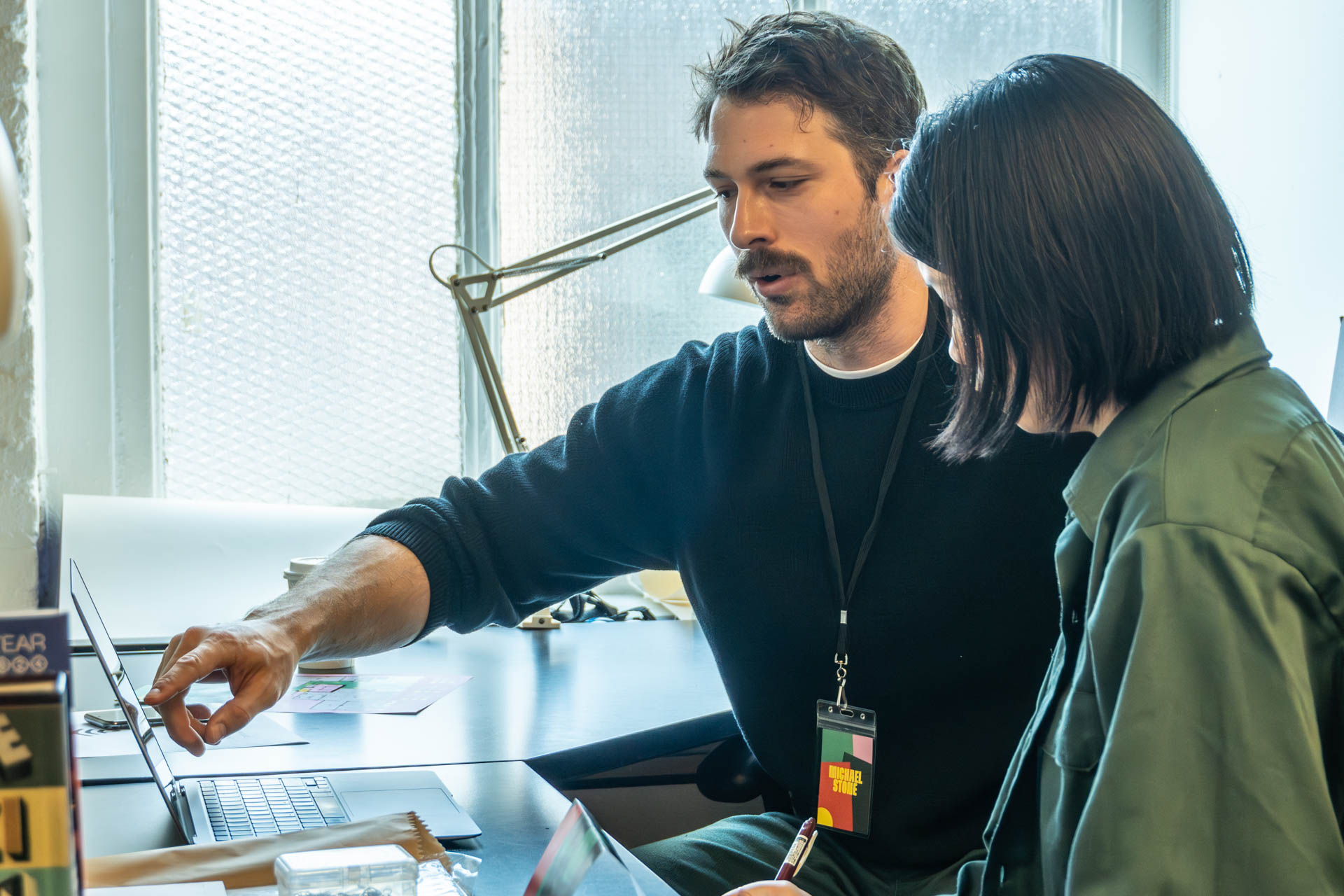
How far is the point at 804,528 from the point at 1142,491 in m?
0.62

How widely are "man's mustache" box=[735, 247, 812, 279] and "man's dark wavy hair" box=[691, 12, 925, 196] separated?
13cm

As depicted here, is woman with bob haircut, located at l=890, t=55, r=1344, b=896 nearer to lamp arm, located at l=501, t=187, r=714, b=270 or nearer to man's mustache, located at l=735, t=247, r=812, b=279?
man's mustache, located at l=735, t=247, r=812, b=279

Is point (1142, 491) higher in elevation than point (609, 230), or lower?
lower

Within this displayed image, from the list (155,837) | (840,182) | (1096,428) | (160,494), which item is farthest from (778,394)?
(160,494)

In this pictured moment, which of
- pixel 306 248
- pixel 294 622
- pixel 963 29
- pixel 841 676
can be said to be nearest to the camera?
pixel 294 622

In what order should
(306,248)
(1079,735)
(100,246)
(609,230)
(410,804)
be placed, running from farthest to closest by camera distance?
(306,248), (100,246), (609,230), (410,804), (1079,735)

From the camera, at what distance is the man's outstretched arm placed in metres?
0.95

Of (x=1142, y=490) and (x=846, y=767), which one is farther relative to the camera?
(x=846, y=767)

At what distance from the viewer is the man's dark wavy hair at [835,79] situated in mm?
1430

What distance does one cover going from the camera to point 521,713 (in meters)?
1.44

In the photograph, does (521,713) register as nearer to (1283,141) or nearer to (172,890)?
(172,890)

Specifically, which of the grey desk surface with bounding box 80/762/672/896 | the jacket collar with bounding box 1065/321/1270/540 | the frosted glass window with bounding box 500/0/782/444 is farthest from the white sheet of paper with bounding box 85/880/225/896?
the frosted glass window with bounding box 500/0/782/444

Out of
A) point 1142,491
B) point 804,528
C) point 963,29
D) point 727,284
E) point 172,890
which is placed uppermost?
point 963,29

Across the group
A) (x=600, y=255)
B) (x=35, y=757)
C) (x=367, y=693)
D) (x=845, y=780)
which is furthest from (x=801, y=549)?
(x=35, y=757)
